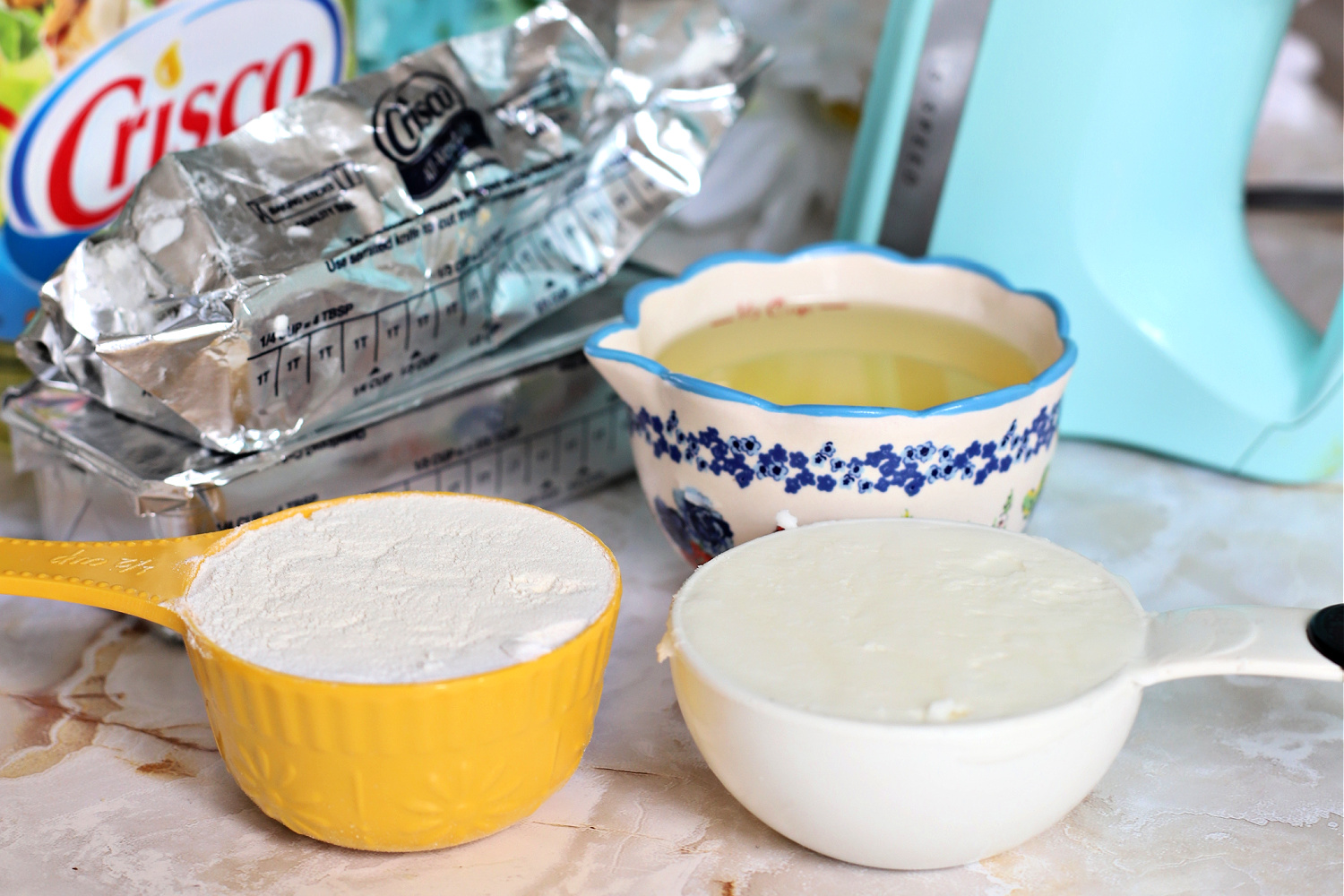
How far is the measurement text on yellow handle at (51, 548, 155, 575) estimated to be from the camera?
441mm

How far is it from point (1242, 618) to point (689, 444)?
22 cm

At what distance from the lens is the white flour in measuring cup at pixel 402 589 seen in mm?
390

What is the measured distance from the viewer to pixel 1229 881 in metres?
0.42

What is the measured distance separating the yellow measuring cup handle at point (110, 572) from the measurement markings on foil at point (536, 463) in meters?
0.14

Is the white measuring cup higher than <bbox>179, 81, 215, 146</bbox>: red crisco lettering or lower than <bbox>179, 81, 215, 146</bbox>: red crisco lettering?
lower

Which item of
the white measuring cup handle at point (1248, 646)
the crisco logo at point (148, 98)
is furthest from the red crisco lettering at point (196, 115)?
the white measuring cup handle at point (1248, 646)

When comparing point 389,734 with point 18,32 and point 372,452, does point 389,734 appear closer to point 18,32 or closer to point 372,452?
point 372,452

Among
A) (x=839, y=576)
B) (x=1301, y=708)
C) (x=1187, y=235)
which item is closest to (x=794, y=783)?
(x=839, y=576)

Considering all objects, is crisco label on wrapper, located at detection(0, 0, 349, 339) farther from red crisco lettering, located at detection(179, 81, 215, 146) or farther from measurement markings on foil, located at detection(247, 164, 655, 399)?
measurement markings on foil, located at detection(247, 164, 655, 399)

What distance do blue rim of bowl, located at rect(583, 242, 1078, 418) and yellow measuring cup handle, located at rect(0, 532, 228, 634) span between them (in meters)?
0.18

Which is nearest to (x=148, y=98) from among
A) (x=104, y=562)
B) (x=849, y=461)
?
(x=104, y=562)

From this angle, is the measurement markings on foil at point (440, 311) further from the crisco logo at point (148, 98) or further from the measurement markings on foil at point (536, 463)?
the crisco logo at point (148, 98)

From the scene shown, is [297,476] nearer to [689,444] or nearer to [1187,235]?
[689,444]

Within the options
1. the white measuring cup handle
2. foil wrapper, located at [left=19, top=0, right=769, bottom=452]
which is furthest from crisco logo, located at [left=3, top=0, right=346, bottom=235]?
the white measuring cup handle
